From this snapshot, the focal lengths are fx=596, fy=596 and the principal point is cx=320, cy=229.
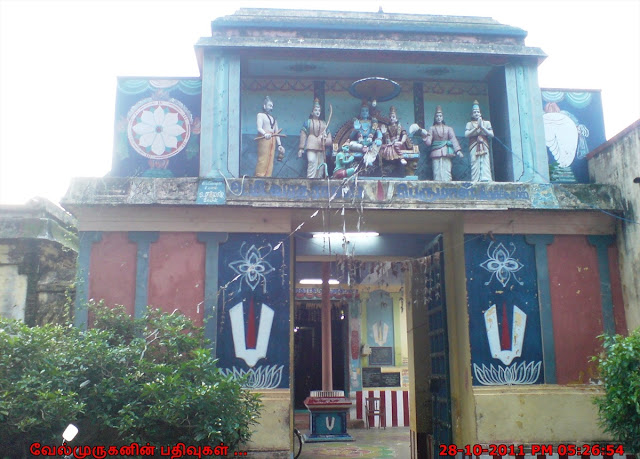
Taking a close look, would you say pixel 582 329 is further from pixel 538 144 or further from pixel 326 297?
pixel 326 297

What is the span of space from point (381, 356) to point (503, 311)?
32.3 feet

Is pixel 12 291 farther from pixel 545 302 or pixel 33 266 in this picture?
pixel 545 302

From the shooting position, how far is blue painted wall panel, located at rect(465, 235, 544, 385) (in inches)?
340

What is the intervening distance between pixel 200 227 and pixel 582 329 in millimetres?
5869

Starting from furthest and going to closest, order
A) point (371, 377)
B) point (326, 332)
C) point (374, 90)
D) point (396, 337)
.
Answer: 1. point (396, 337)
2. point (371, 377)
3. point (326, 332)
4. point (374, 90)

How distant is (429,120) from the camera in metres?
10.2

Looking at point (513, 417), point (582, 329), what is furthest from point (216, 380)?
point (582, 329)

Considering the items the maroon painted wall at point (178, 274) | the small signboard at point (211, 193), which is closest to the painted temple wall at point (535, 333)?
the small signboard at point (211, 193)

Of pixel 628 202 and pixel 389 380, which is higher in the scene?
pixel 628 202

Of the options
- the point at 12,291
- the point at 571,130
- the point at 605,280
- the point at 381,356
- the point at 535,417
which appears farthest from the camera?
the point at 381,356

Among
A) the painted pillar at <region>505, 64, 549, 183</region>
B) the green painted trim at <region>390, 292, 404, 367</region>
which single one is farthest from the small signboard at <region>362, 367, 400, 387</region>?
the painted pillar at <region>505, 64, 549, 183</region>

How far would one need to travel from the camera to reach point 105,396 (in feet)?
21.2

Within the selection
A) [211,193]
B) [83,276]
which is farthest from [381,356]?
[83,276]

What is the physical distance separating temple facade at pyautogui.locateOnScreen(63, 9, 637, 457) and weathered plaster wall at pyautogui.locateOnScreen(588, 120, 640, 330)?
181 millimetres
